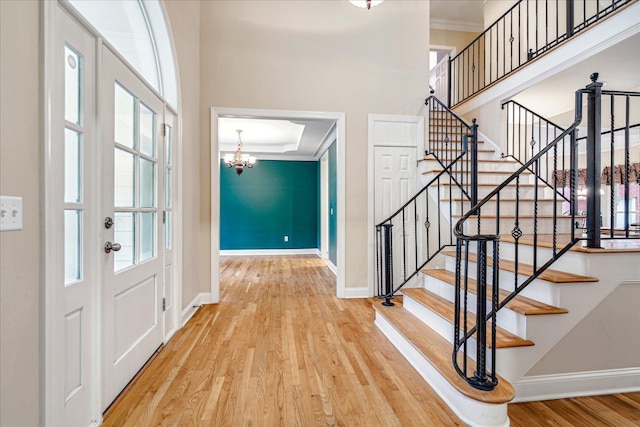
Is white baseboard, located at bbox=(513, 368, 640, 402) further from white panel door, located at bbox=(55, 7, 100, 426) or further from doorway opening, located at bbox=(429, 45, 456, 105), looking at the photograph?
doorway opening, located at bbox=(429, 45, 456, 105)

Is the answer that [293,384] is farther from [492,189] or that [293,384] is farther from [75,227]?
[492,189]

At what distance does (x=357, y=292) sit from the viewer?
377 centimetres

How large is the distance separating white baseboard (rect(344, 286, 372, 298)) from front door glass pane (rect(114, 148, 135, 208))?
103 inches

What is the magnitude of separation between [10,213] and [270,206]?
6.69 m

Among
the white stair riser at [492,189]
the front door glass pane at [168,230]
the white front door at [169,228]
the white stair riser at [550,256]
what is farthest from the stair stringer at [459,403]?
the front door glass pane at [168,230]

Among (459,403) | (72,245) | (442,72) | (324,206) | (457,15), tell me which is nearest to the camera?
(72,245)

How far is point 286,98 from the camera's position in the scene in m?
3.66

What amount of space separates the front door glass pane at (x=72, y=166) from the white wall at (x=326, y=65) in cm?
207

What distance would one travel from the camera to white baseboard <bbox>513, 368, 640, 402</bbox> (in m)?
1.78

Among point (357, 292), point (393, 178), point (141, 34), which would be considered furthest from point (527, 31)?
point (141, 34)

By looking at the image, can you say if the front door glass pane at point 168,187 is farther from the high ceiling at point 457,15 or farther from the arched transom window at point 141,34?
the high ceiling at point 457,15

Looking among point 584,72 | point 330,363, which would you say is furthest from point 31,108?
point 584,72

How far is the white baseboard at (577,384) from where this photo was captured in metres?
1.78

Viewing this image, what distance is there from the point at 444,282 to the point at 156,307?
2369 mm
